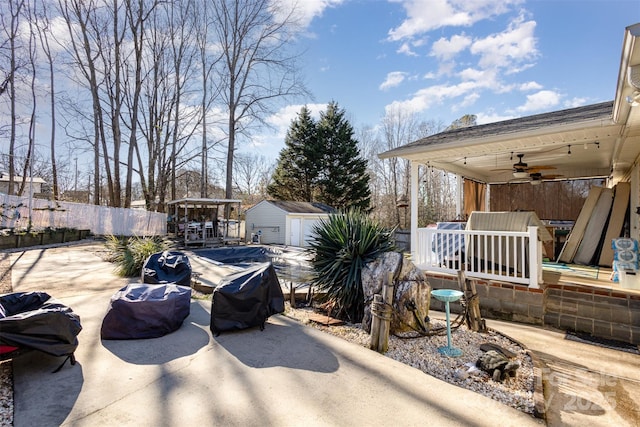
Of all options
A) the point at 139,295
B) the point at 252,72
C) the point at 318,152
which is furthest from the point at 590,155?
the point at 252,72

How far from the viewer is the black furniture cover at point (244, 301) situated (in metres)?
3.85

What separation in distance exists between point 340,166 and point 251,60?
9225mm

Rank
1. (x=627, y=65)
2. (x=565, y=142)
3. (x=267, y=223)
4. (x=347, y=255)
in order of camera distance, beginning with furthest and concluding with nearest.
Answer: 1. (x=267, y=223)
2. (x=565, y=142)
3. (x=347, y=255)
4. (x=627, y=65)

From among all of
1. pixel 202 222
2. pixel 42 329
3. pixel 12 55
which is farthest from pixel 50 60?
pixel 42 329

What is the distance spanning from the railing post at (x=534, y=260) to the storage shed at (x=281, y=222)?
11.0 m

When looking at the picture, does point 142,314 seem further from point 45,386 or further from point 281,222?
point 281,222

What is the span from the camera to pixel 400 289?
4129 mm

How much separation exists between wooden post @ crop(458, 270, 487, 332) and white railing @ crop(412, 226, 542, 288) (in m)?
0.33

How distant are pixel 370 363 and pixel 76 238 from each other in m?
16.0

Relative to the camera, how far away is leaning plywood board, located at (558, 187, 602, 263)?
684cm

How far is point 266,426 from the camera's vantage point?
216 centimetres

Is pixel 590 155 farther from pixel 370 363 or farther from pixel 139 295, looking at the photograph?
pixel 139 295

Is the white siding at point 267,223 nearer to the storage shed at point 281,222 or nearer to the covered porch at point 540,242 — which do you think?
the storage shed at point 281,222

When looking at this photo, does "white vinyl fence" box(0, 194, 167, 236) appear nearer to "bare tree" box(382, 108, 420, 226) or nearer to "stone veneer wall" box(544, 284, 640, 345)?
"stone veneer wall" box(544, 284, 640, 345)
